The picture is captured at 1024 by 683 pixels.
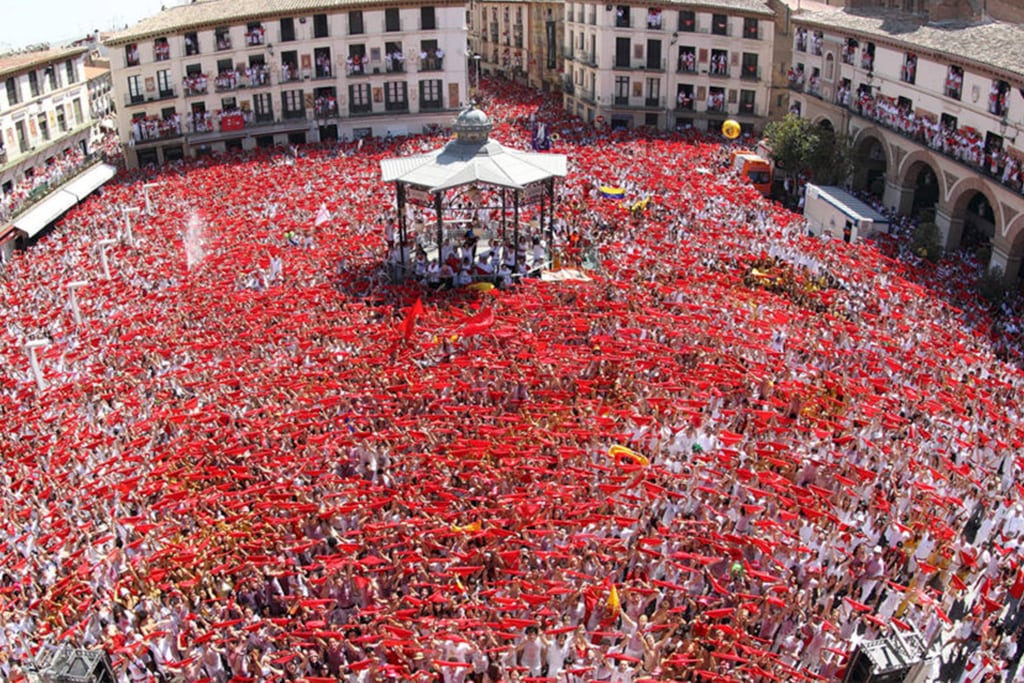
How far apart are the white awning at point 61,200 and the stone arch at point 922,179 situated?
153ft

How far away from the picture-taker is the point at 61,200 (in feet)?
166

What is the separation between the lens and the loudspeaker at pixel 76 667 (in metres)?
15.3

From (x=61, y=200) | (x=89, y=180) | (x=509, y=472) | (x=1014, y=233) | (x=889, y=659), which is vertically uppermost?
(x=1014, y=233)

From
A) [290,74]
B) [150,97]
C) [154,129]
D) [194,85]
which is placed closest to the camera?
[154,129]

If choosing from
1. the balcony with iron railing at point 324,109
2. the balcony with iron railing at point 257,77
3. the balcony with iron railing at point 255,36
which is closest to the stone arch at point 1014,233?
the balcony with iron railing at point 324,109

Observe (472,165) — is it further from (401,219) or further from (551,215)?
(551,215)

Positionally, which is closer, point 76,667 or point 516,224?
point 76,667

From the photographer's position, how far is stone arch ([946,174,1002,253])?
41312mm

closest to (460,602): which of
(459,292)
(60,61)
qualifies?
(459,292)

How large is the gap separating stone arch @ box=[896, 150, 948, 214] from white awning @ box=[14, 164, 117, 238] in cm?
4667

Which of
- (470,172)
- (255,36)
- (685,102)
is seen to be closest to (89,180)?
(255,36)

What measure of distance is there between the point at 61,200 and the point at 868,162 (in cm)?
4840

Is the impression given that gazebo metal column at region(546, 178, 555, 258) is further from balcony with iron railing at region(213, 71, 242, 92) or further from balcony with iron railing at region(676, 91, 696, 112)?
balcony with iron railing at region(213, 71, 242, 92)

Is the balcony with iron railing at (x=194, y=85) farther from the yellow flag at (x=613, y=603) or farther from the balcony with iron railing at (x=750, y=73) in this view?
the yellow flag at (x=613, y=603)
